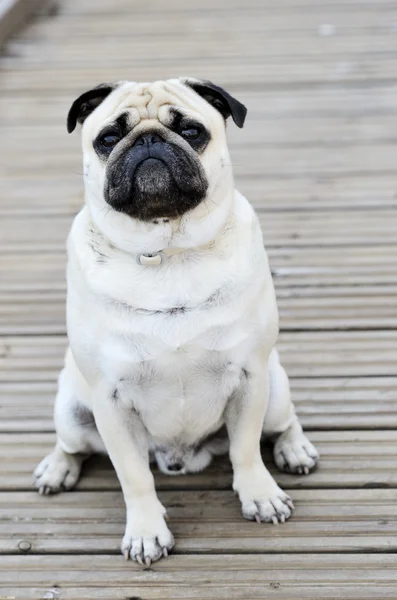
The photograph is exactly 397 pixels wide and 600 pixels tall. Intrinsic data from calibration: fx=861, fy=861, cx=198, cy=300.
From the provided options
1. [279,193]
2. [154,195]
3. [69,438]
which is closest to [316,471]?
[69,438]

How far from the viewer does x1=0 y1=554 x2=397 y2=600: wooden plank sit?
1985mm

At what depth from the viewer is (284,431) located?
2363 mm

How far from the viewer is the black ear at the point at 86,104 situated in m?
2.02

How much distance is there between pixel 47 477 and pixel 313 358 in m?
0.94

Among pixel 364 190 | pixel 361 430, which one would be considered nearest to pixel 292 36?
pixel 364 190

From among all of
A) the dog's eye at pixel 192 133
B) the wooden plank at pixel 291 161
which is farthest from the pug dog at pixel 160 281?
the wooden plank at pixel 291 161

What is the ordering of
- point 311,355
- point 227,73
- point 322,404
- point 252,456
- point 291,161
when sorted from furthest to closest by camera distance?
point 227,73 → point 291,161 → point 311,355 → point 322,404 → point 252,456

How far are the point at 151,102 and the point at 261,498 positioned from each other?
102 cm

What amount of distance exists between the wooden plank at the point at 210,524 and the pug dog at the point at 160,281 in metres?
0.12

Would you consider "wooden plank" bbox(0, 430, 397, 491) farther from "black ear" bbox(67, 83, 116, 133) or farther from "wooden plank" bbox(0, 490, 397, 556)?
"black ear" bbox(67, 83, 116, 133)

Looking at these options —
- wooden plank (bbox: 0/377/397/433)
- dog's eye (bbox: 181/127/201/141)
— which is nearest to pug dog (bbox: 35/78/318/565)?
dog's eye (bbox: 181/127/201/141)

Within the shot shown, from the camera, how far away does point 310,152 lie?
4.06 metres

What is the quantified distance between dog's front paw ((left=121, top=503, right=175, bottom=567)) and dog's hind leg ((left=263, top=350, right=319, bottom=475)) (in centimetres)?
40

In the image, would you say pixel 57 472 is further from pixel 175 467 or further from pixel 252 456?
pixel 252 456
